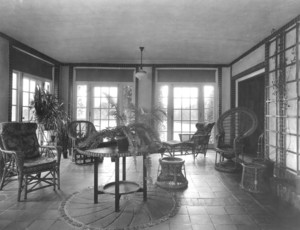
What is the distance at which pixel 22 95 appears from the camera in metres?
5.08

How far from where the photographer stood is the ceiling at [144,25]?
3.01 m

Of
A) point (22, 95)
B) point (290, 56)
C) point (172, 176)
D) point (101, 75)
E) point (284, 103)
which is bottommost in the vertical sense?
point (172, 176)

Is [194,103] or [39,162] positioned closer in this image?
[39,162]

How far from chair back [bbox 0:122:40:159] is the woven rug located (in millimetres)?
1090

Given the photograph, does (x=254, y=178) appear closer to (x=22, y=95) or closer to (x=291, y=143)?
(x=291, y=143)

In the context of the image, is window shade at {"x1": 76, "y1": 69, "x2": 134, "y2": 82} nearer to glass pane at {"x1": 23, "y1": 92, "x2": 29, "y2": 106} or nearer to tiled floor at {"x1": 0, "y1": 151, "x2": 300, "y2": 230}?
glass pane at {"x1": 23, "y1": 92, "x2": 29, "y2": 106}

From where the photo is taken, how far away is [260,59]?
183 inches

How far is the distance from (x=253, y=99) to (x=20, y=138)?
528 cm

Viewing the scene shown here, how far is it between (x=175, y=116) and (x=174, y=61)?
1.69 metres

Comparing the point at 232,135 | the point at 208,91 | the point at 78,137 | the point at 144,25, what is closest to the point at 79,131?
the point at 78,137

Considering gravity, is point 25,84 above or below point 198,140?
above

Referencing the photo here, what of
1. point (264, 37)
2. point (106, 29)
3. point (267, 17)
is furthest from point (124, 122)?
point (264, 37)

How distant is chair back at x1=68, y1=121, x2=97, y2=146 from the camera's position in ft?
16.6

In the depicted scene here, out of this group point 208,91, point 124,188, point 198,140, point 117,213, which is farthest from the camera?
point 208,91
